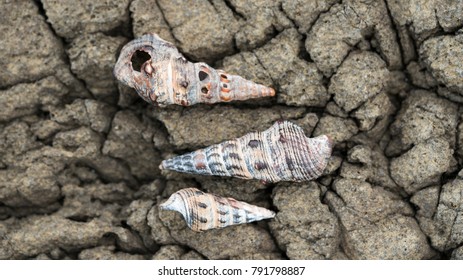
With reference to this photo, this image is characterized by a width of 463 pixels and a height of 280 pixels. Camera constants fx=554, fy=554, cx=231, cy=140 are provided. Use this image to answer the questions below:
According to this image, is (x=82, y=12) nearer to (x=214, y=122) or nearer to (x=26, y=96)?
(x=26, y=96)

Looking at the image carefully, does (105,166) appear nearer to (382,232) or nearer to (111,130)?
(111,130)

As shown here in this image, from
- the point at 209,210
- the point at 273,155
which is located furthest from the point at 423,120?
the point at 209,210

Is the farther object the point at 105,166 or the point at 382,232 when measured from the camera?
the point at 105,166

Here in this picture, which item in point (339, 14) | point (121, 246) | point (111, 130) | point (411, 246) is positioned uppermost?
point (339, 14)

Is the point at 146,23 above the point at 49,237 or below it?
above

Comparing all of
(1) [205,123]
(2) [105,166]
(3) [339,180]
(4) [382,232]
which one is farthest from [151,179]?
(4) [382,232]

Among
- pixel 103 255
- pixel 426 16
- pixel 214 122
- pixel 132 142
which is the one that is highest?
pixel 426 16

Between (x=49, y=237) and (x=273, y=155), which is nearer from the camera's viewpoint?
(x=273, y=155)

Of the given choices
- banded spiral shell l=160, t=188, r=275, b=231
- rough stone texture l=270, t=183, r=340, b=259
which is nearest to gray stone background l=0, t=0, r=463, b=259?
rough stone texture l=270, t=183, r=340, b=259
